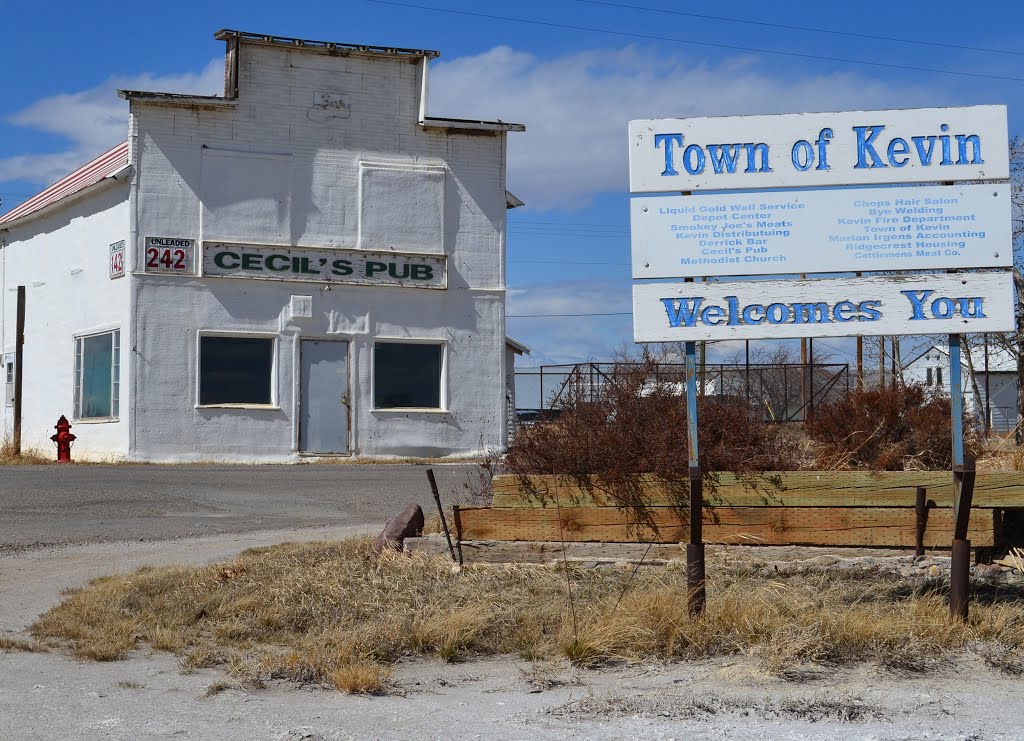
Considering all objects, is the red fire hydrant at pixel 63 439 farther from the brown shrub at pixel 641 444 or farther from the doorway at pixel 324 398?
the brown shrub at pixel 641 444

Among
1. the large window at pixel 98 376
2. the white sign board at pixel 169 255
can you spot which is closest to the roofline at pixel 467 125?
the white sign board at pixel 169 255

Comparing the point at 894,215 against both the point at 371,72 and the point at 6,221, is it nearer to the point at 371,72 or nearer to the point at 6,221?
the point at 371,72

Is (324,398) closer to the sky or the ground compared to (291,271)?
closer to the ground

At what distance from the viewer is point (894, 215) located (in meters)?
7.38

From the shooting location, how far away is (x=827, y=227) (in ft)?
24.3

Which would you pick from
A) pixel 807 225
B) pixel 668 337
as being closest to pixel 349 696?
pixel 668 337

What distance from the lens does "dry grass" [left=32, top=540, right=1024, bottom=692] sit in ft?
21.1

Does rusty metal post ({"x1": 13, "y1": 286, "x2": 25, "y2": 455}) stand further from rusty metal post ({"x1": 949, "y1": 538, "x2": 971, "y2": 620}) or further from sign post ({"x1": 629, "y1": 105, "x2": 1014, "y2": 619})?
rusty metal post ({"x1": 949, "y1": 538, "x2": 971, "y2": 620})

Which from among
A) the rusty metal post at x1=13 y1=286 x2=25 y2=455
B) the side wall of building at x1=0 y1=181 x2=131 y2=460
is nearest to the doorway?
the side wall of building at x1=0 y1=181 x2=131 y2=460

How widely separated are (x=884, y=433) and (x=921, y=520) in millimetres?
1479

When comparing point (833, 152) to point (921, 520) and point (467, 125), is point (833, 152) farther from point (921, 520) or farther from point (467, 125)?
point (467, 125)

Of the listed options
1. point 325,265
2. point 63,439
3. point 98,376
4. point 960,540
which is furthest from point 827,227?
point 98,376

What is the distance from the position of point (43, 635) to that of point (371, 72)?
17.9 metres

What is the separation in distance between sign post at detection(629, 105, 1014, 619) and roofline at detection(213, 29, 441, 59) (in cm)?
1675
